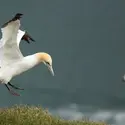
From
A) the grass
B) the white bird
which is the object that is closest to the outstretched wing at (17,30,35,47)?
the white bird

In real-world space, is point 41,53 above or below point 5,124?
above

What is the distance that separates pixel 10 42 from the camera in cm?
1543

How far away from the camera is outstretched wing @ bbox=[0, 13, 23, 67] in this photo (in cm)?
1473

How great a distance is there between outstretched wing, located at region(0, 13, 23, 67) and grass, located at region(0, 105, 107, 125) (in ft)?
3.98

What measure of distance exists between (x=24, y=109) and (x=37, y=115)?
591mm

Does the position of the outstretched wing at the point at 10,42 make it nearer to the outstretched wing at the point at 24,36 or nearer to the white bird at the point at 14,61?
the white bird at the point at 14,61

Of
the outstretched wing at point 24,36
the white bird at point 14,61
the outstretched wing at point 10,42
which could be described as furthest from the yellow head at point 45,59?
the outstretched wing at point 24,36

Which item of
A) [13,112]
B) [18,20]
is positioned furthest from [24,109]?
[18,20]

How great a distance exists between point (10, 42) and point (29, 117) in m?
1.93

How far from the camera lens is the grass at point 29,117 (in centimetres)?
1645

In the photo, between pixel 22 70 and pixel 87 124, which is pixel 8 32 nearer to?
pixel 22 70

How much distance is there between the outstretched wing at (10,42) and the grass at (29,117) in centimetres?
121

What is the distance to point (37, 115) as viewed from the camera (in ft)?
55.8

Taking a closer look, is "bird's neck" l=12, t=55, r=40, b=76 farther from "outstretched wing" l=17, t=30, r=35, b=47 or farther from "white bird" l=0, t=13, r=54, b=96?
"outstretched wing" l=17, t=30, r=35, b=47
